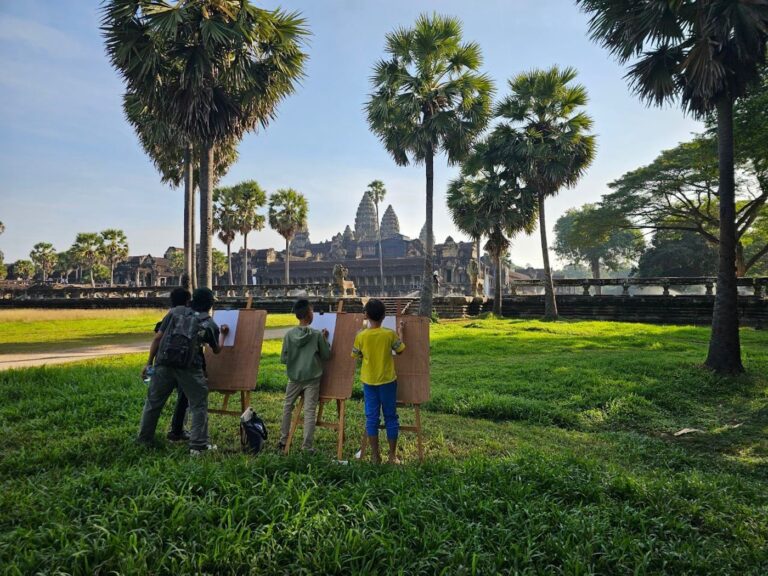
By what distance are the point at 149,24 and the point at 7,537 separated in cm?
1109

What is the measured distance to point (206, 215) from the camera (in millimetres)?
11508

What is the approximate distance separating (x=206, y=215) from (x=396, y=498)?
10189 millimetres

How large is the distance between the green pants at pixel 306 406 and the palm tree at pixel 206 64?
26.8 feet

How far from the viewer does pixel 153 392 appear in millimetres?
4062

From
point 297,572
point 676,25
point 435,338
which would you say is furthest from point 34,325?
point 676,25

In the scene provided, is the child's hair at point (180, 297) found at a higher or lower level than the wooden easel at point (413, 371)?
higher

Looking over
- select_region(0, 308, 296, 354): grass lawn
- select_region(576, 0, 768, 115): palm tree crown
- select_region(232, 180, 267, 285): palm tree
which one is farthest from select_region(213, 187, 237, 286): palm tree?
select_region(576, 0, 768, 115): palm tree crown

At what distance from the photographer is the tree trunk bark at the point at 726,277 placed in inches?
330

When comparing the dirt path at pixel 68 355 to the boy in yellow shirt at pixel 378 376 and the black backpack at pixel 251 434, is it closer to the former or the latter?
the black backpack at pixel 251 434

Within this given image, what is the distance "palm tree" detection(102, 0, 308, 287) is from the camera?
33.7 feet

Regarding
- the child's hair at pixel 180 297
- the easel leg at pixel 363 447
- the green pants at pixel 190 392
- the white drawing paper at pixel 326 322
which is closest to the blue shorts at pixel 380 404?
the easel leg at pixel 363 447

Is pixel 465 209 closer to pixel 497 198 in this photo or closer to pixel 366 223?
pixel 497 198

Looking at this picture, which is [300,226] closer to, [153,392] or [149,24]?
[149,24]

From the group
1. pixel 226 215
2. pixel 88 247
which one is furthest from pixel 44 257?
pixel 226 215
